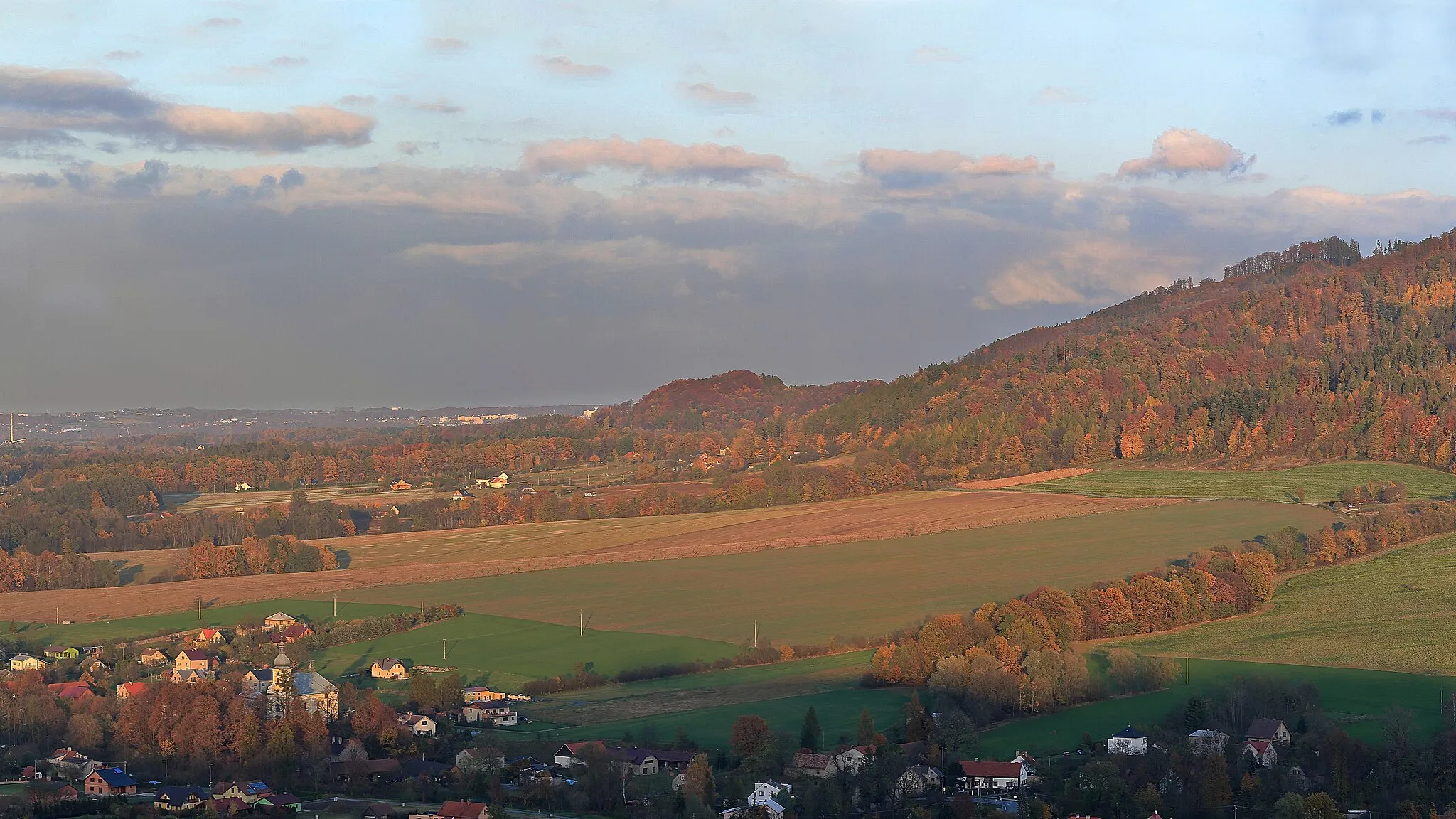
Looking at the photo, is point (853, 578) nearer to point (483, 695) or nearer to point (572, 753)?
point (483, 695)

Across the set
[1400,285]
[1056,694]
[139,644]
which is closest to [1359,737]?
[1056,694]

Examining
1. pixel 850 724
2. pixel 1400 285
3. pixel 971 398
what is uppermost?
pixel 1400 285

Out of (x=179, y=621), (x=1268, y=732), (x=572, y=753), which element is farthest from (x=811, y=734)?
(x=179, y=621)

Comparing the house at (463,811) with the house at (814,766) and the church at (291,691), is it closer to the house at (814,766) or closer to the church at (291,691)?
the house at (814,766)

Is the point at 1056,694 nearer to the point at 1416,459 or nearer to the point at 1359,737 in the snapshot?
the point at 1359,737

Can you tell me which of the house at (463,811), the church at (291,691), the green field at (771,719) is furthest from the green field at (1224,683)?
the church at (291,691)

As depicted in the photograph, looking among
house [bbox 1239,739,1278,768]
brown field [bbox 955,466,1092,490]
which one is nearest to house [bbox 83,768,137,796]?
house [bbox 1239,739,1278,768]
